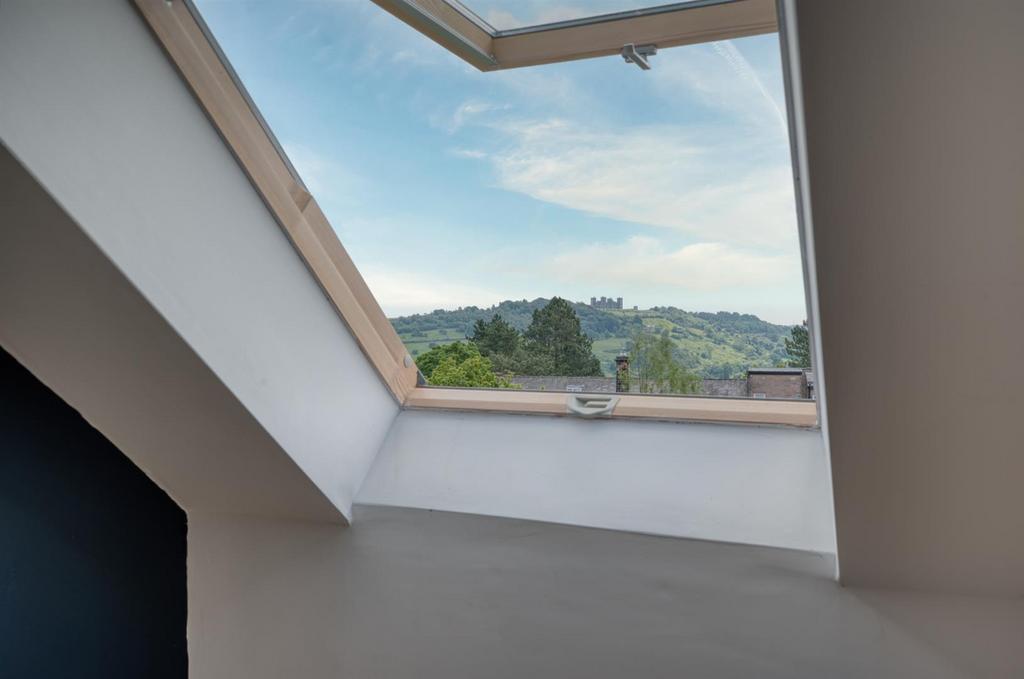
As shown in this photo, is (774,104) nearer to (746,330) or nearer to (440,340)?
(746,330)

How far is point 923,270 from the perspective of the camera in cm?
88

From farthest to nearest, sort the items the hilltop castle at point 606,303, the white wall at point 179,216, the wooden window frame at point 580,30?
1. the hilltop castle at point 606,303
2. the wooden window frame at point 580,30
3. the white wall at point 179,216

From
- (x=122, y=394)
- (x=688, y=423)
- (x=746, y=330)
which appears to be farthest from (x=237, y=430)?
(x=746, y=330)

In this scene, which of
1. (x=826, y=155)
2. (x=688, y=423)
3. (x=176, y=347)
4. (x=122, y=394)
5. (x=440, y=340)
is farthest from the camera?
(x=440, y=340)

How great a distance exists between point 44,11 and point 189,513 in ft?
4.02

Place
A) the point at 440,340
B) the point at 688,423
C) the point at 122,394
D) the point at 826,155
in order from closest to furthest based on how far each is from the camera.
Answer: the point at 826,155
the point at 122,394
the point at 688,423
the point at 440,340

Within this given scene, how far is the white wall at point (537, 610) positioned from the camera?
4.17 feet

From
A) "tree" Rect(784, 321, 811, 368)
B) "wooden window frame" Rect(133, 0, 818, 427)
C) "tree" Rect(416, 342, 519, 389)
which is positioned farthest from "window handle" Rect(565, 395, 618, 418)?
"tree" Rect(784, 321, 811, 368)

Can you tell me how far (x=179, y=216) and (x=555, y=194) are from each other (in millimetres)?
724

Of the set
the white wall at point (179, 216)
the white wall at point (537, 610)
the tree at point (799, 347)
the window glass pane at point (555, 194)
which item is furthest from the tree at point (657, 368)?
the white wall at point (179, 216)

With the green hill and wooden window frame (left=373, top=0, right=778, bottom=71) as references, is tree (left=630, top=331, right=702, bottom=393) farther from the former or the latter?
wooden window frame (left=373, top=0, right=778, bottom=71)

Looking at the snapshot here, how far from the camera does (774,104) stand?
1271 mm

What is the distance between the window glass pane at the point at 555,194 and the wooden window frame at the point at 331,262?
34mm

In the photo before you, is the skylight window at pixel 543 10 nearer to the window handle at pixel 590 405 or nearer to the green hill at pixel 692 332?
the green hill at pixel 692 332
